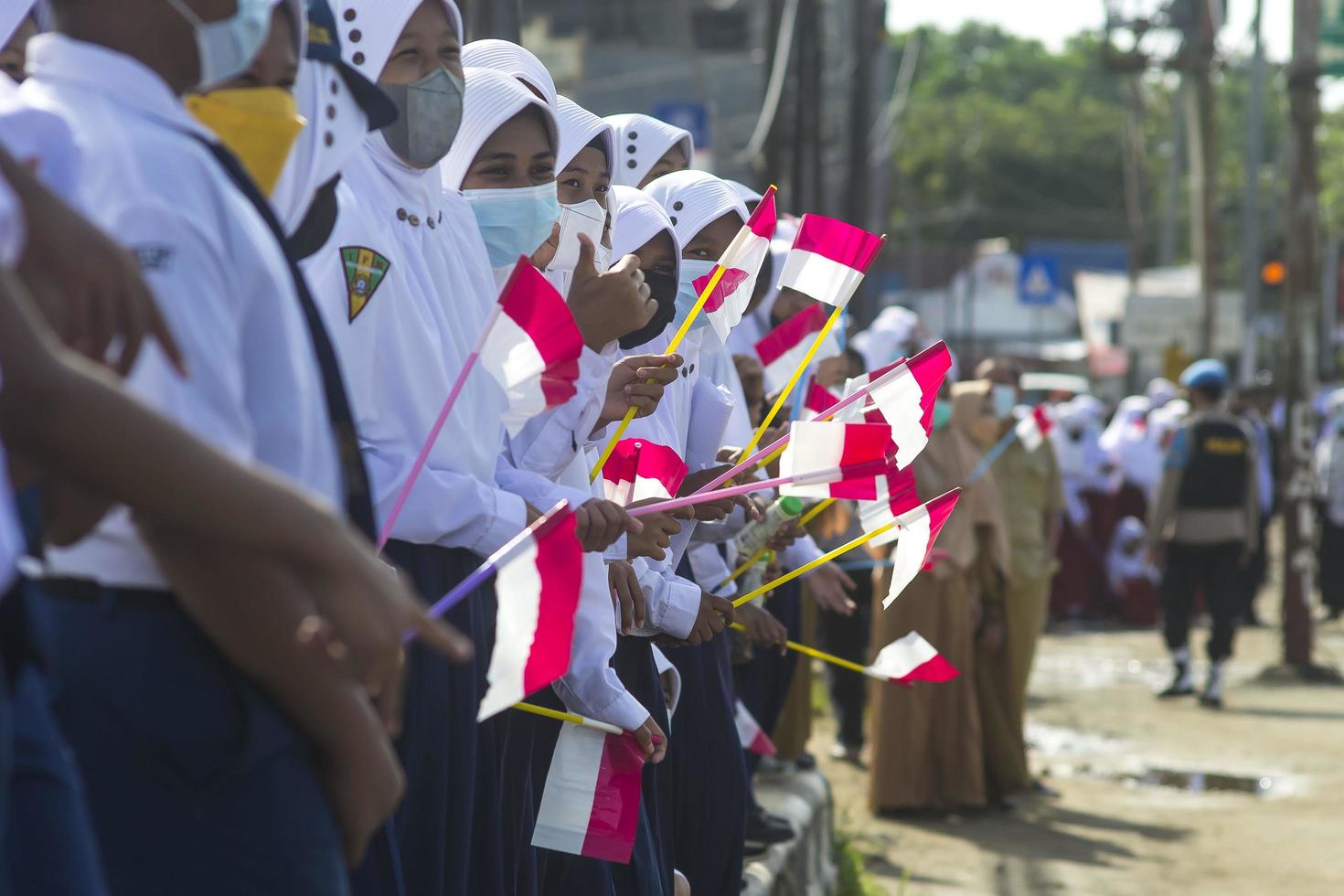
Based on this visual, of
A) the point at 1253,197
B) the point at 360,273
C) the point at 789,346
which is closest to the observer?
the point at 360,273

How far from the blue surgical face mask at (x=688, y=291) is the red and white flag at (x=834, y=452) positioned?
1.71m

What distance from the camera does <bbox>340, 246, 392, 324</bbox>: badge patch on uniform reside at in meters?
2.97

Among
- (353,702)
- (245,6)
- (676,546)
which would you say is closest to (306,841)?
(353,702)

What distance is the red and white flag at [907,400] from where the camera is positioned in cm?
388

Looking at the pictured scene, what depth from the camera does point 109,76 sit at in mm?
2049

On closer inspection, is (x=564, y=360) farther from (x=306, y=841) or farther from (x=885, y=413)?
(x=885, y=413)

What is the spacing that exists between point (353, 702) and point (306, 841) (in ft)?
0.69

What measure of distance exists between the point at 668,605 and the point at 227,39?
2251 millimetres

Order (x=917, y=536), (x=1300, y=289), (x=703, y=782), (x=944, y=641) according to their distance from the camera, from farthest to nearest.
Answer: (x=1300, y=289)
(x=944, y=641)
(x=703, y=782)
(x=917, y=536)

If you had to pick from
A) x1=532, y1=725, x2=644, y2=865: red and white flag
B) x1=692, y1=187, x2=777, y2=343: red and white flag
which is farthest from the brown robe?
x1=532, y1=725, x2=644, y2=865: red and white flag

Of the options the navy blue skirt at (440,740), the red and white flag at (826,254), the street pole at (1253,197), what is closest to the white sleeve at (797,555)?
the red and white flag at (826,254)

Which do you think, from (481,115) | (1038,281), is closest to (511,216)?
(481,115)

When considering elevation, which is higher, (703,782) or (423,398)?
(423,398)

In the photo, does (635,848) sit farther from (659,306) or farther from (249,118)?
(249,118)
